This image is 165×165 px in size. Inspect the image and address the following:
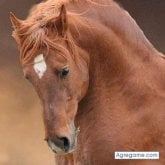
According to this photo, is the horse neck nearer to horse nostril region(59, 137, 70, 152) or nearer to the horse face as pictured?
the horse face

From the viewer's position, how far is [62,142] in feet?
10.4

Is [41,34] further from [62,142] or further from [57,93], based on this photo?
[62,142]

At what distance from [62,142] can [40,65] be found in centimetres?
33

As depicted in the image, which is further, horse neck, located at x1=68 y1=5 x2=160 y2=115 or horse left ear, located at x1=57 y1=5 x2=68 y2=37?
horse neck, located at x1=68 y1=5 x2=160 y2=115

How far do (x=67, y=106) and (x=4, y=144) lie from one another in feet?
10.1

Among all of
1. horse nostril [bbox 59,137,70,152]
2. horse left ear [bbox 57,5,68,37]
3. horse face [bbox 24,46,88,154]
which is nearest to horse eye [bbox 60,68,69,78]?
horse face [bbox 24,46,88,154]

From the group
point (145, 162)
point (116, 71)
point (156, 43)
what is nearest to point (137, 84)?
point (116, 71)

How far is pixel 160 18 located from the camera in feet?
20.2

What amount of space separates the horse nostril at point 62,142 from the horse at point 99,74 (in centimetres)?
5

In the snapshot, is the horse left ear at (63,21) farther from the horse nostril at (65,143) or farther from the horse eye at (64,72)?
the horse nostril at (65,143)

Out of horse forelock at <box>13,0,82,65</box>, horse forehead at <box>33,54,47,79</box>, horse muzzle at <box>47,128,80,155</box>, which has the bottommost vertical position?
horse muzzle at <box>47,128,80,155</box>

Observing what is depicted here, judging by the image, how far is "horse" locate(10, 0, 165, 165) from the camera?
326 centimetres

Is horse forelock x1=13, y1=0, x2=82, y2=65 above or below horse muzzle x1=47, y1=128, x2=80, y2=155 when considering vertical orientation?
above

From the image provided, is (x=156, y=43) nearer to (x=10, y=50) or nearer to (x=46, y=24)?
(x=10, y=50)
